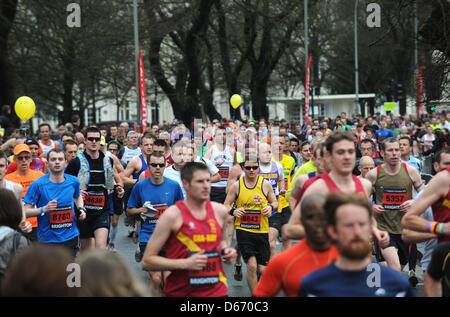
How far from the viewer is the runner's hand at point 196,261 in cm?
471

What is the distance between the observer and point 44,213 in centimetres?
743

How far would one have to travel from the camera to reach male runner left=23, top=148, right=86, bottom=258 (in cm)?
756

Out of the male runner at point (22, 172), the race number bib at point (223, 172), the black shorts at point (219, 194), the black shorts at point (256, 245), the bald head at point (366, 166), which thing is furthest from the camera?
the race number bib at point (223, 172)

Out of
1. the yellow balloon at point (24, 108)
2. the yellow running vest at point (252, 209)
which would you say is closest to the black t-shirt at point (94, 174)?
the yellow running vest at point (252, 209)

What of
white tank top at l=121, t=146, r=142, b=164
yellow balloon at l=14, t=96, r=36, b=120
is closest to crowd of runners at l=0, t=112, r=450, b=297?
white tank top at l=121, t=146, r=142, b=164

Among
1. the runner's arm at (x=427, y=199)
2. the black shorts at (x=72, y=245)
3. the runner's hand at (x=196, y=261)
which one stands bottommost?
the black shorts at (x=72, y=245)

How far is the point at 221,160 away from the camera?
1105 cm

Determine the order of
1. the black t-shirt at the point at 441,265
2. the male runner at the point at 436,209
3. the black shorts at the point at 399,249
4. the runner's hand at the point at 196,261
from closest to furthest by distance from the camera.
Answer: the black t-shirt at the point at 441,265 → the runner's hand at the point at 196,261 → the male runner at the point at 436,209 → the black shorts at the point at 399,249

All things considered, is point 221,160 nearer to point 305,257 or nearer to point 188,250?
point 188,250

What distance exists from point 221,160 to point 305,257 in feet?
23.5

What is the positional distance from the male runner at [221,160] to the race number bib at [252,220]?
2.82 metres

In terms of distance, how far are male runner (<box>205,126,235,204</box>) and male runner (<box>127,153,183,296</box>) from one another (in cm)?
334

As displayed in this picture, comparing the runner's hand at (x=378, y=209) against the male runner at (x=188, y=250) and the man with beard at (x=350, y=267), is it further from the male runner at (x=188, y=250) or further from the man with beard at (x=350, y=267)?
the man with beard at (x=350, y=267)

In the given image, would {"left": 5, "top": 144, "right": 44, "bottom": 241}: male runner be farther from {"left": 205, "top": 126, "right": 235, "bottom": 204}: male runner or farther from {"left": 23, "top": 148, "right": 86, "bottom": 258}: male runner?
{"left": 205, "top": 126, "right": 235, "bottom": 204}: male runner
